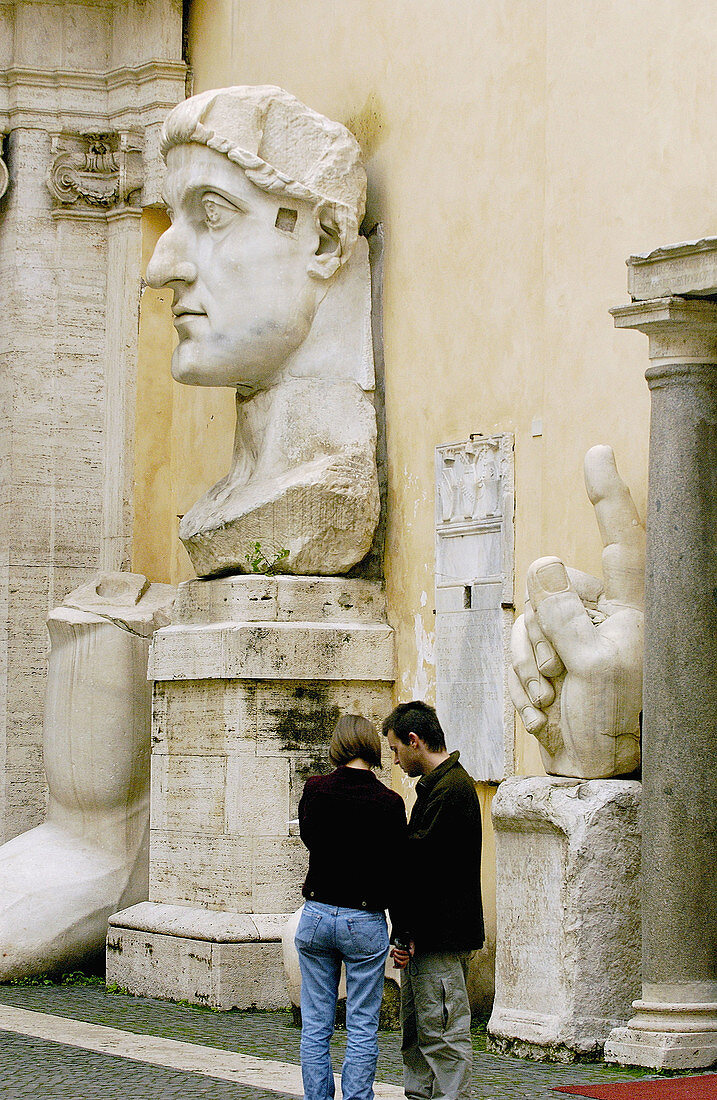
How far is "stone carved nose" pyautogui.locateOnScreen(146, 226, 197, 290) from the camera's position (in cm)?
893

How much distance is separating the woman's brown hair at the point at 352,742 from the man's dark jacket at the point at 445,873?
0.22 m

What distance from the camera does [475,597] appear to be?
26.9 ft

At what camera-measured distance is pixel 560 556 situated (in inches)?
303

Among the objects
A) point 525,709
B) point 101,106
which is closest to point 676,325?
point 525,709

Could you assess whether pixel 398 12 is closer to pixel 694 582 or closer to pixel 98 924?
pixel 694 582

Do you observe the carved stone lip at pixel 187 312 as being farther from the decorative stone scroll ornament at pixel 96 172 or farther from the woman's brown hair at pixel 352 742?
the woman's brown hair at pixel 352 742

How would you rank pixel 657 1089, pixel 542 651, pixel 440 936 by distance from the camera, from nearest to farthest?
1. pixel 440 936
2. pixel 657 1089
3. pixel 542 651

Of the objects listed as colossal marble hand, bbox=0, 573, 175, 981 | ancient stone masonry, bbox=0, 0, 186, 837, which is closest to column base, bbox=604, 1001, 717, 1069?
colossal marble hand, bbox=0, 573, 175, 981

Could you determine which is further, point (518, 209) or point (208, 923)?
point (208, 923)

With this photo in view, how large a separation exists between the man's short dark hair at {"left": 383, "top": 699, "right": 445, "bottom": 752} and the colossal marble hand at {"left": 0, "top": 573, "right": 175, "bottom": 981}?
4.02 meters

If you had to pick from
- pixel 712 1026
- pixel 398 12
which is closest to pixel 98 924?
pixel 712 1026

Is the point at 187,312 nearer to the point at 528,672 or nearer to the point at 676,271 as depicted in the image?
the point at 528,672

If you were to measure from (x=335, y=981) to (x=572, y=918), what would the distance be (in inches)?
52.1

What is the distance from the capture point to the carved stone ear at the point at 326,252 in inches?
351
